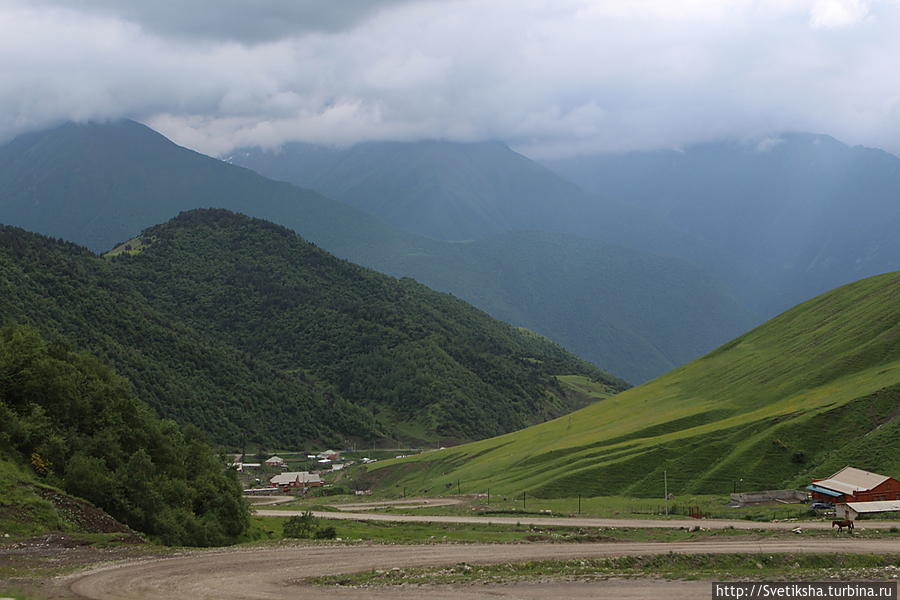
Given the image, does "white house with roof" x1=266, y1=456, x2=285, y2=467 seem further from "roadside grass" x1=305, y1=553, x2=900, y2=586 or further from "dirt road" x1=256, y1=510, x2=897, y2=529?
"roadside grass" x1=305, y1=553, x2=900, y2=586

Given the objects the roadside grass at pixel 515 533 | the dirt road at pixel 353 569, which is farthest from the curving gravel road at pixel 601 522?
the dirt road at pixel 353 569

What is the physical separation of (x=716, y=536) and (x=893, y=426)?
40.0 m

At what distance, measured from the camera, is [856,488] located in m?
66.6

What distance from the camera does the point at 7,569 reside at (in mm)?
31141

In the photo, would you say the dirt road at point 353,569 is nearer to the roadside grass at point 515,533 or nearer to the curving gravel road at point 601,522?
the roadside grass at point 515,533

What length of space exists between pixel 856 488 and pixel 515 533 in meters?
28.6

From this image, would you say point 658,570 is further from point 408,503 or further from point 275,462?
point 275,462

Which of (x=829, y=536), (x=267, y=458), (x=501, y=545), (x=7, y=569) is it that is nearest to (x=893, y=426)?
(x=829, y=536)

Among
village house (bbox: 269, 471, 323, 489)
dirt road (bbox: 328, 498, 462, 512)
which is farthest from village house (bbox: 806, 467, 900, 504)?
village house (bbox: 269, 471, 323, 489)

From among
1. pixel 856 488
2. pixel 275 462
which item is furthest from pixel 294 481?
pixel 856 488

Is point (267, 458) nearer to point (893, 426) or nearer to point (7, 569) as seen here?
point (893, 426)

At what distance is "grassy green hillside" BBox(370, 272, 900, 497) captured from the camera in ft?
274

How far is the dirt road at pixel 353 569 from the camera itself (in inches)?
1167

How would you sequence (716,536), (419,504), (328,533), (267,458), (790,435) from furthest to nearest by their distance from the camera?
(267,458) → (419,504) → (790,435) → (328,533) → (716,536)
